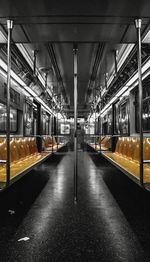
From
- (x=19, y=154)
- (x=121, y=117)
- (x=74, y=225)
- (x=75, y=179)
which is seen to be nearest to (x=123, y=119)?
(x=121, y=117)

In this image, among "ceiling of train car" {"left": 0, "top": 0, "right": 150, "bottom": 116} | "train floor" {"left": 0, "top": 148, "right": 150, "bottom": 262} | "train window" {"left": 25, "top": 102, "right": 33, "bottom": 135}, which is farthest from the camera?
"train window" {"left": 25, "top": 102, "right": 33, "bottom": 135}

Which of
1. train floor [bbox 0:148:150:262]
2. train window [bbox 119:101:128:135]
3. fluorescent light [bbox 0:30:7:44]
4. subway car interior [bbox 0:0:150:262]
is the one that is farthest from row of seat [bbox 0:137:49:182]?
train window [bbox 119:101:128:135]

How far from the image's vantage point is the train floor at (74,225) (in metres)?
1.51

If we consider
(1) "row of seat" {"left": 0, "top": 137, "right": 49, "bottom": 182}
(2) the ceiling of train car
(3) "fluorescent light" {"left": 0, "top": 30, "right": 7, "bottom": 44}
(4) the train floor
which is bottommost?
(4) the train floor

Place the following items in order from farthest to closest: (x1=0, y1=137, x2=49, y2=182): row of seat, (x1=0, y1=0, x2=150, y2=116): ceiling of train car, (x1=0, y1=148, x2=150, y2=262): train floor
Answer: (x1=0, y1=137, x2=49, y2=182): row of seat < (x1=0, y1=0, x2=150, y2=116): ceiling of train car < (x1=0, y1=148, x2=150, y2=262): train floor

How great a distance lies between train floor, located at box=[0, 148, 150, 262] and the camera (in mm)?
1508

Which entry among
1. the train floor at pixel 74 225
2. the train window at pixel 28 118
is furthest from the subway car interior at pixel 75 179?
the train window at pixel 28 118

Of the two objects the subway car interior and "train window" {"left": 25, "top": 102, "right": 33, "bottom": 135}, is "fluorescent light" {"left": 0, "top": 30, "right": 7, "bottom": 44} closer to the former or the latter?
the subway car interior

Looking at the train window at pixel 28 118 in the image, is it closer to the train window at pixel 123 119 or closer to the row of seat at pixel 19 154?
the row of seat at pixel 19 154

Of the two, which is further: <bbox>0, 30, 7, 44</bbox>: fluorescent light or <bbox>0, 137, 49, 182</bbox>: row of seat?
<bbox>0, 137, 49, 182</bbox>: row of seat

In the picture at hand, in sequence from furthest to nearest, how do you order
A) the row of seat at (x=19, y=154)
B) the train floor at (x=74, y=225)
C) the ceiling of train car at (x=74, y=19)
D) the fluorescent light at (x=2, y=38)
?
the row of seat at (x=19, y=154) → the fluorescent light at (x=2, y=38) → the ceiling of train car at (x=74, y=19) → the train floor at (x=74, y=225)

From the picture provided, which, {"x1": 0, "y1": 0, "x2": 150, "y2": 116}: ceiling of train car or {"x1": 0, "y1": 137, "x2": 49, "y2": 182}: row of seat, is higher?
{"x1": 0, "y1": 0, "x2": 150, "y2": 116}: ceiling of train car

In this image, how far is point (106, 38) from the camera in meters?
2.58

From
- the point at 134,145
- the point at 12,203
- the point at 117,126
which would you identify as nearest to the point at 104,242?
the point at 12,203
